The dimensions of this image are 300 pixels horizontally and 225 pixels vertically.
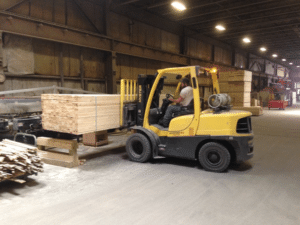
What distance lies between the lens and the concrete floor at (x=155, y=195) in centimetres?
332


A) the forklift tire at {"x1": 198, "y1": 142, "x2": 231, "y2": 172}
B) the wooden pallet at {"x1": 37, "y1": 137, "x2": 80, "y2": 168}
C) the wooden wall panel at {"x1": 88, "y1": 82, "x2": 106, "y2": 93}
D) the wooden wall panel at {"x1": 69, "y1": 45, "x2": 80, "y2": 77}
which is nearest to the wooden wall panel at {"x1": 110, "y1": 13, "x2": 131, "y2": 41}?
the wooden wall panel at {"x1": 69, "y1": 45, "x2": 80, "y2": 77}

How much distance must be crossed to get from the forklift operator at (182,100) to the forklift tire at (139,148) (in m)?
0.64

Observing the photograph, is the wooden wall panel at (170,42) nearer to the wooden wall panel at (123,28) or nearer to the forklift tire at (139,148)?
the wooden wall panel at (123,28)

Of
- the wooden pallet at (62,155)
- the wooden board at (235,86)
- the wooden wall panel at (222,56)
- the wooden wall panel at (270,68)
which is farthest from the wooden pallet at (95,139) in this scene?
the wooden wall panel at (270,68)

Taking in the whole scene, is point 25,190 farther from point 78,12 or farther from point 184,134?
point 78,12

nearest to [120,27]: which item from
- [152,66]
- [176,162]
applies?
[152,66]

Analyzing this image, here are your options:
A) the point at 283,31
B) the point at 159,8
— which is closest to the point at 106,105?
the point at 159,8

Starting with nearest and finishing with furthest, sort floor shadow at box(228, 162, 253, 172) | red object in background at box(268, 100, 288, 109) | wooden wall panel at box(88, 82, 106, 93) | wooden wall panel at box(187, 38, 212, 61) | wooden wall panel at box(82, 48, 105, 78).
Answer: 1. floor shadow at box(228, 162, 253, 172)
2. wooden wall panel at box(82, 48, 105, 78)
3. wooden wall panel at box(88, 82, 106, 93)
4. wooden wall panel at box(187, 38, 212, 61)
5. red object in background at box(268, 100, 288, 109)

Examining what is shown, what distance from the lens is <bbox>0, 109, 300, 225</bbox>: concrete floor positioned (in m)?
3.32

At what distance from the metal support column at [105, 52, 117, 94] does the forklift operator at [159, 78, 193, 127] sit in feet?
18.6

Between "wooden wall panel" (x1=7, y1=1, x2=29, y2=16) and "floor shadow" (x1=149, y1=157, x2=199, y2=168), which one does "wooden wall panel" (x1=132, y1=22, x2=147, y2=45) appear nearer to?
"wooden wall panel" (x1=7, y1=1, x2=29, y2=16)

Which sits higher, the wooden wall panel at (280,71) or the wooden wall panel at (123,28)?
the wooden wall panel at (280,71)

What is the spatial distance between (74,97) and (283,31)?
713 inches

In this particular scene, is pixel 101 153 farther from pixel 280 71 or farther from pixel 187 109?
pixel 280 71
